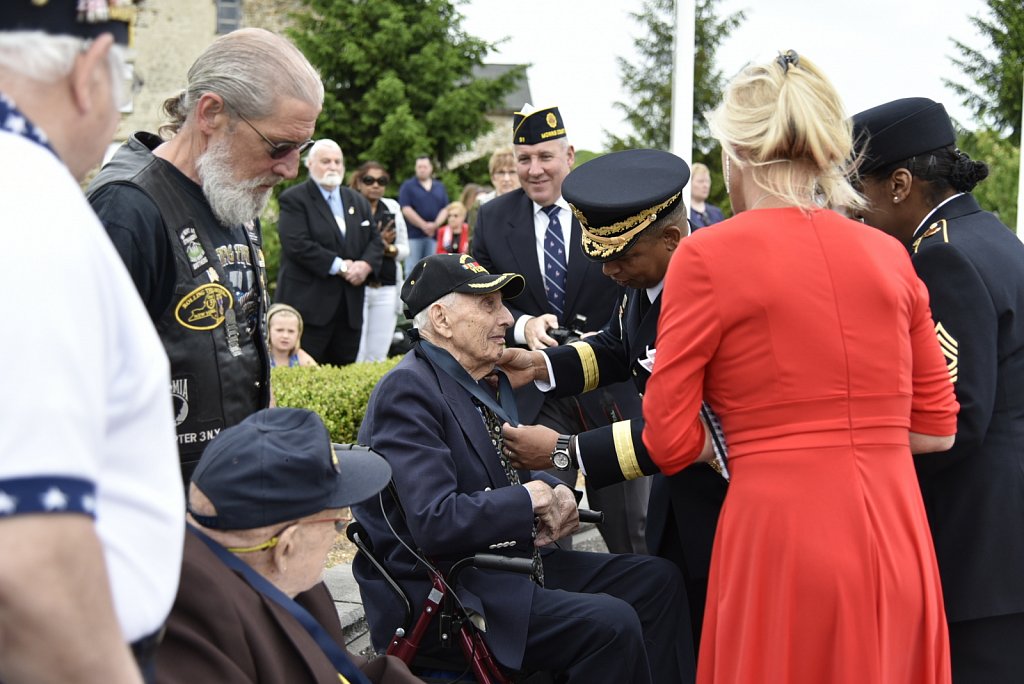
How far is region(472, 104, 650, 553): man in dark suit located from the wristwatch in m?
1.47

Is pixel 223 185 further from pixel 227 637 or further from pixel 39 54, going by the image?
pixel 39 54

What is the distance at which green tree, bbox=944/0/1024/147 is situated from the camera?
2094 centimetres

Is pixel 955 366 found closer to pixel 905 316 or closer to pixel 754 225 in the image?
pixel 905 316

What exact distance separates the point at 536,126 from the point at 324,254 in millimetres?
3970

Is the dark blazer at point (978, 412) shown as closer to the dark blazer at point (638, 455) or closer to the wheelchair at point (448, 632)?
the dark blazer at point (638, 455)

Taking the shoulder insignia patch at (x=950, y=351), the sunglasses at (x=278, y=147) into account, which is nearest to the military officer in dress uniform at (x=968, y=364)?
the shoulder insignia patch at (x=950, y=351)

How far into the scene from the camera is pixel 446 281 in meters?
3.56

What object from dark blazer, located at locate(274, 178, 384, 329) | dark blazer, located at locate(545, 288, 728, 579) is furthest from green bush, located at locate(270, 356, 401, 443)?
dark blazer, located at locate(545, 288, 728, 579)

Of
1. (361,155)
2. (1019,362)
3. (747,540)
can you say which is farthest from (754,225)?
(361,155)

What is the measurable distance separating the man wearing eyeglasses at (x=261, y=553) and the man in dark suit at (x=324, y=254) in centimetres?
669

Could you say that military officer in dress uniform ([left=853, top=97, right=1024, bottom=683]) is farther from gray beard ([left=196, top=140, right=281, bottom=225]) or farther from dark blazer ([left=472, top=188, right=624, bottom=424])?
dark blazer ([left=472, top=188, right=624, bottom=424])

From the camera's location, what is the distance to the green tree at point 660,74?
101 feet

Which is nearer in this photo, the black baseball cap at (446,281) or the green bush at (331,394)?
the black baseball cap at (446,281)

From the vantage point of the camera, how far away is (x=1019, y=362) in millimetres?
2994
